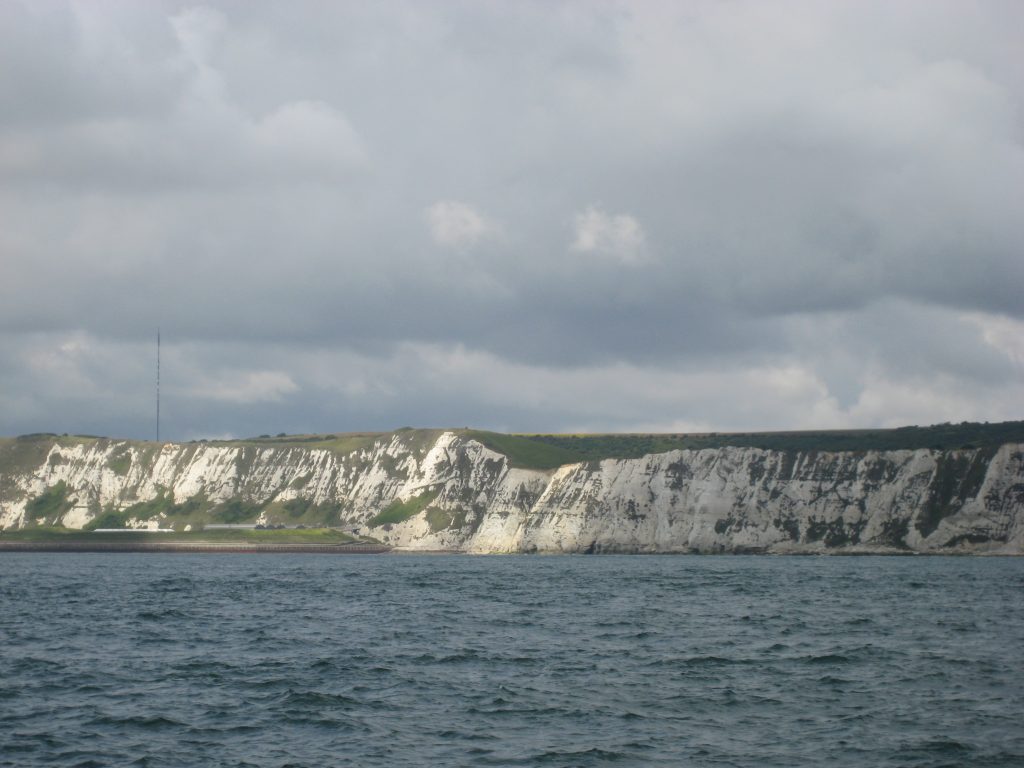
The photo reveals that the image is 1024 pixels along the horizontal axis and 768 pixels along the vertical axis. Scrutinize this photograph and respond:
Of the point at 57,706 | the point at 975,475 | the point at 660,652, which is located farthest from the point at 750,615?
the point at 975,475

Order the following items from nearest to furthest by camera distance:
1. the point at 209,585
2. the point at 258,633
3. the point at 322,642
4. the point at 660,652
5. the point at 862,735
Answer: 1. the point at 862,735
2. the point at 660,652
3. the point at 322,642
4. the point at 258,633
5. the point at 209,585

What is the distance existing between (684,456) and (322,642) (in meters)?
146

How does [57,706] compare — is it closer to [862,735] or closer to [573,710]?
[573,710]

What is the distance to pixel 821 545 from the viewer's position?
575 ft

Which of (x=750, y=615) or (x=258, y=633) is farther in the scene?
(x=750, y=615)

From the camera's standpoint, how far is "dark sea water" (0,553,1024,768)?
29.1 meters

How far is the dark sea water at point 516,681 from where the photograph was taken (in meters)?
29.1

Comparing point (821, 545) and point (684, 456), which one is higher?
point (684, 456)

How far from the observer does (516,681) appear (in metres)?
39.6

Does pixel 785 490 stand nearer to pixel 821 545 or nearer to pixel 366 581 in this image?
pixel 821 545

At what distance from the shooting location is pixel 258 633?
55.1 metres

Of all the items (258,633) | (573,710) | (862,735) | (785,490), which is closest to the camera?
(862,735)

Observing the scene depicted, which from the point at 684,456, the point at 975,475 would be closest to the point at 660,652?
the point at 975,475

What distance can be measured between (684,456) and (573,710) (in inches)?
6355
